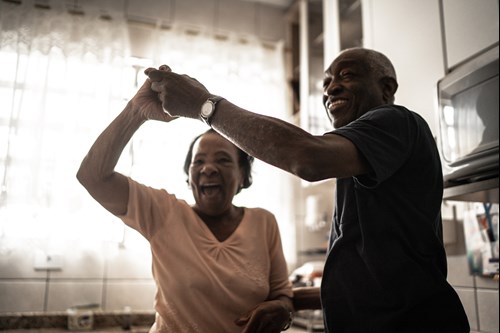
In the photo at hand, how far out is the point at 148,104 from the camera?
1077mm

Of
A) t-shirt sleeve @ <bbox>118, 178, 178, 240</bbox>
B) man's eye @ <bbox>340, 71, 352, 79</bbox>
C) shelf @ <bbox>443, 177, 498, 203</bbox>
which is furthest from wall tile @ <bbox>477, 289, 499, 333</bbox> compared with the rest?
t-shirt sleeve @ <bbox>118, 178, 178, 240</bbox>

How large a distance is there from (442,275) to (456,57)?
814 millimetres

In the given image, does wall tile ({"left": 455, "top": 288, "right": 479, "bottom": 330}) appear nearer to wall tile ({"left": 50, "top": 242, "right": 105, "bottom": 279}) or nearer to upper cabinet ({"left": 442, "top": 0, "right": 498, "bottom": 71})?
upper cabinet ({"left": 442, "top": 0, "right": 498, "bottom": 71})

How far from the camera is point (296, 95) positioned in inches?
118

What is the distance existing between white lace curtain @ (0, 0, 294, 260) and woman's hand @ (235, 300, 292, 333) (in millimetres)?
1243

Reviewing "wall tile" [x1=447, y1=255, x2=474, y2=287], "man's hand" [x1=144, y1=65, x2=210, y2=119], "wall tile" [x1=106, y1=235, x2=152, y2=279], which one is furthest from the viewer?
"wall tile" [x1=106, y1=235, x2=152, y2=279]

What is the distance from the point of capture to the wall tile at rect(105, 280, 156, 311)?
2355mm

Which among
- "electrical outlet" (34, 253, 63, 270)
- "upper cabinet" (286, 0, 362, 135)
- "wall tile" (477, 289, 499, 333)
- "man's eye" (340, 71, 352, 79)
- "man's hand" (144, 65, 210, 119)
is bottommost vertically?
"wall tile" (477, 289, 499, 333)

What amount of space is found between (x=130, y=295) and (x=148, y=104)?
1624 mm

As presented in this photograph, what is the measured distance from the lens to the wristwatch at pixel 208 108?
0.86 m

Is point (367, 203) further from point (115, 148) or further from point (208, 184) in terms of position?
point (115, 148)

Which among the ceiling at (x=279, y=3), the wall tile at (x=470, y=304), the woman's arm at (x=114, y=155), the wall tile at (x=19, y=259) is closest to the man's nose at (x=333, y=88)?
the woman's arm at (x=114, y=155)

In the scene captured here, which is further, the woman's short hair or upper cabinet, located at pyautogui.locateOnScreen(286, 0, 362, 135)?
upper cabinet, located at pyautogui.locateOnScreen(286, 0, 362, 135)

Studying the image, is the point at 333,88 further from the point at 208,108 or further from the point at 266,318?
the point at 266,318
